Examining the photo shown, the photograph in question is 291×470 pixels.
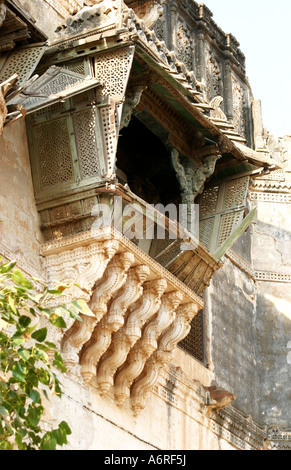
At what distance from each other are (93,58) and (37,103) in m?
1.18

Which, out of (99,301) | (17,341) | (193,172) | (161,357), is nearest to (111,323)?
(99,301)

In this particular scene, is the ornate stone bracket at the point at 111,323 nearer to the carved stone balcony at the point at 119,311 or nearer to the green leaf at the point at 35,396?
the carved stone balcony at the point at 119,311

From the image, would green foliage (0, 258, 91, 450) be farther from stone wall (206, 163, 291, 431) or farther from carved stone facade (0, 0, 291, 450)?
stone wall (206, 163, 291, 431)

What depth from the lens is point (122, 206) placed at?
32.0ft

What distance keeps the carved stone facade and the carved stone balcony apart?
0.04 feet

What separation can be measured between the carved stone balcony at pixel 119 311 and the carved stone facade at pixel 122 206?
0.5 inches

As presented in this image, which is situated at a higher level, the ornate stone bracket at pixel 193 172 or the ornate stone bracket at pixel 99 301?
the ornate stone bracket at pixel 193 172

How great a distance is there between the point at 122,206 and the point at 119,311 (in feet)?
3.07

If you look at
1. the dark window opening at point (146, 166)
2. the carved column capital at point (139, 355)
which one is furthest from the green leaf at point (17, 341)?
the dark window opening at point (146, 166)

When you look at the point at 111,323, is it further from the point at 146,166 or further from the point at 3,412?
the point at 3,412

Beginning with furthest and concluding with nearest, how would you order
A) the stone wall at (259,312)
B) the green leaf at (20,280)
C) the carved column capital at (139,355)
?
the stone wall at (259,312) < the carved column capital at (139,355) < the green leaf at (20,280)

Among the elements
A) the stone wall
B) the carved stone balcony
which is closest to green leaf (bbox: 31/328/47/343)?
the carved stone balcony

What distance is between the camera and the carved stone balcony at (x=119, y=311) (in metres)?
9.59

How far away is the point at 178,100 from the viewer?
10516 mm
